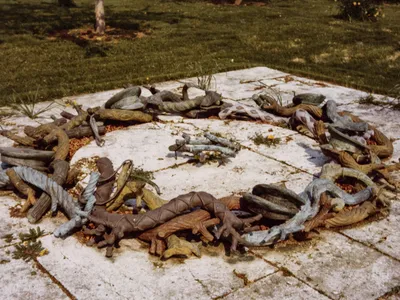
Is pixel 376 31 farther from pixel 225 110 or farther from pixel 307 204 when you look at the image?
pixel 307 204

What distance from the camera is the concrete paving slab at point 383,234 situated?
373cm

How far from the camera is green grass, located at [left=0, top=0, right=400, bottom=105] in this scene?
8.73m

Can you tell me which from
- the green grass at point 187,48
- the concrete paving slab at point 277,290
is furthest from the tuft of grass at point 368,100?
the concrete paving slab at point 277,290

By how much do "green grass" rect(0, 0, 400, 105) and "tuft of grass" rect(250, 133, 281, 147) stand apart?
2.93 meters

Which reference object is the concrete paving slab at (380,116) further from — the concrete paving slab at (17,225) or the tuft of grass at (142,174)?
the concrete paving slab at (17,225)

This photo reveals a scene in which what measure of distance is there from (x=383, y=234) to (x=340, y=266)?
615mm

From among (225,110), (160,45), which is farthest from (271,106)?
(160,45)

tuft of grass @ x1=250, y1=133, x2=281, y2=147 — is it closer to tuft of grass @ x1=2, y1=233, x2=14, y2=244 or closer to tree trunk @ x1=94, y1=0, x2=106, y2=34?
tuft of grass @ x1=2, y1=233, x2=14, y2=244

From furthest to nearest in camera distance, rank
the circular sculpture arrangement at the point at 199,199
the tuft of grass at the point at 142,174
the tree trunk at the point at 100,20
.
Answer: the tree trunk at the point at 100,20 → the tuft of grass at the point at 142,174 → the circular sculpture arrangement at the point at 199,199

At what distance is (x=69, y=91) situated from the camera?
774 cm

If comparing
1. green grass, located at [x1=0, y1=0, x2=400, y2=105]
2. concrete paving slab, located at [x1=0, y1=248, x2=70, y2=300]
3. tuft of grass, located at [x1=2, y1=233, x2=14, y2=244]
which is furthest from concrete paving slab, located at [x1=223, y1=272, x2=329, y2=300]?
green grass, located at [x1=0, y1=0, x2=400, y2=105]

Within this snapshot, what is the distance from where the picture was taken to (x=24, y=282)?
3330 mm

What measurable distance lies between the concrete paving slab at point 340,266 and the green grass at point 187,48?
4.81 m

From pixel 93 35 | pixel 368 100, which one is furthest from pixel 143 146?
pixel 93 35
